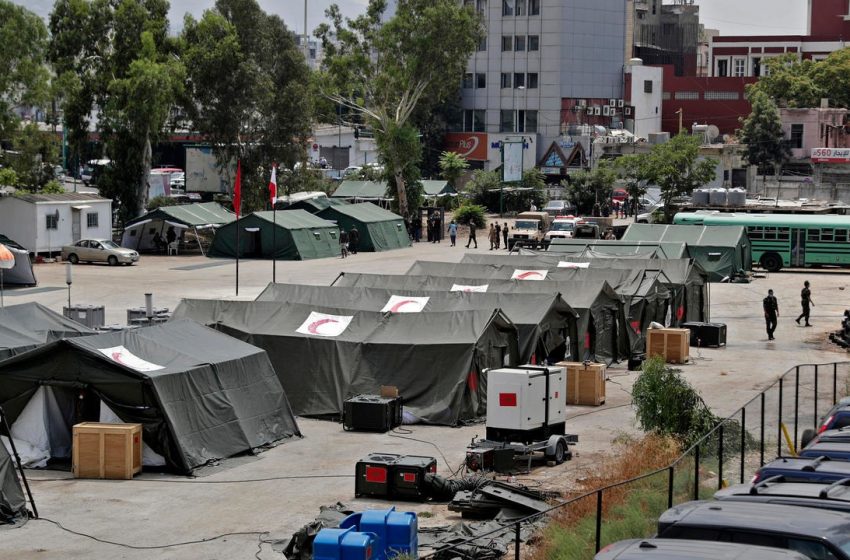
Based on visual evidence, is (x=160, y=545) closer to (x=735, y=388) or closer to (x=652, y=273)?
(x=735, y=388)

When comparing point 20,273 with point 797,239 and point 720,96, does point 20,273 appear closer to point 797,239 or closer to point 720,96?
point 797,239

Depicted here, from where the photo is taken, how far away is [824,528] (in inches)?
367

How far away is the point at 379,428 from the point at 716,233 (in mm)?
33240

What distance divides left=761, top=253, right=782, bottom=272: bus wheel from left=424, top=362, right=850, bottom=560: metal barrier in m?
32.1

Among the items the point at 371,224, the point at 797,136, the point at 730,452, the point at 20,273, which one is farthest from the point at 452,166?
the point at 730,452

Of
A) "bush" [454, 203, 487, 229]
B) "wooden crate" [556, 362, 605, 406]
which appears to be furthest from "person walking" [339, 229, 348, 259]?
"wooden crate" [556, 362, 605, 406]

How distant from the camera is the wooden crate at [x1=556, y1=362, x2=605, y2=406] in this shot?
2605 cm

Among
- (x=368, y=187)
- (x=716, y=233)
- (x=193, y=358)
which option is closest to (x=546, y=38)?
(x=368, y=187)

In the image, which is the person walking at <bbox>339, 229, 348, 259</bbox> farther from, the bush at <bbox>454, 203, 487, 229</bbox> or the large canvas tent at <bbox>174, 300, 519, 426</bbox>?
the large canvas tent at <bbox>174, 300, 519, 426</bbox>

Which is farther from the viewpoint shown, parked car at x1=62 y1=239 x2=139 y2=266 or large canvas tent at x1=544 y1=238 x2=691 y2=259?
parked car at x1=62 y1=239 x2=139 y2=266

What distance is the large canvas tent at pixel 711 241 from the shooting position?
5216 centimetres

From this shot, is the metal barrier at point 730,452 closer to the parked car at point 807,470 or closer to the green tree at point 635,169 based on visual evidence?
the parked car at point 807,470

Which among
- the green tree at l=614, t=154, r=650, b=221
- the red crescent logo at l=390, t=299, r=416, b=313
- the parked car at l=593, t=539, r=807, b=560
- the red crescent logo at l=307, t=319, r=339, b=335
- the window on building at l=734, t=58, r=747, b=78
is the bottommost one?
the red crescent logo at l=307, t=319, r=339, b=335

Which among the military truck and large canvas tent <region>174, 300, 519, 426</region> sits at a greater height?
the military truck
